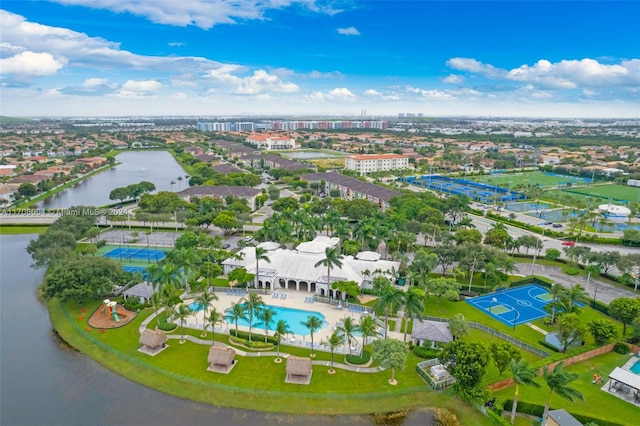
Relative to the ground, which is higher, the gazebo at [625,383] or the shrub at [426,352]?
the gazebo at [625,383]

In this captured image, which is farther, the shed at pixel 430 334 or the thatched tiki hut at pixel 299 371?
the shed at pixel 430 334

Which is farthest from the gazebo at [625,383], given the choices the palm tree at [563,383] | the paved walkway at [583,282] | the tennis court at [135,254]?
the tennis court at [135,254]

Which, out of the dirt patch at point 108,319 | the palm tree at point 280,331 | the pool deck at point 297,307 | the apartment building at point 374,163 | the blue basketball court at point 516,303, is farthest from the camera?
the apartment building at point 374,163

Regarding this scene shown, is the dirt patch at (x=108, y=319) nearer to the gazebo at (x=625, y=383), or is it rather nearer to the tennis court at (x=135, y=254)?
the tennis court at (x=135, y=254)

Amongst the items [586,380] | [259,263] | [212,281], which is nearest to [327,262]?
[259,263]

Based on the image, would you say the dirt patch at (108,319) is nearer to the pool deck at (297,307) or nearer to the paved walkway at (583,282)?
the pool deck at (297,307)

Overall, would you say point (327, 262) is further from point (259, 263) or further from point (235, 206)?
point (235, 206)

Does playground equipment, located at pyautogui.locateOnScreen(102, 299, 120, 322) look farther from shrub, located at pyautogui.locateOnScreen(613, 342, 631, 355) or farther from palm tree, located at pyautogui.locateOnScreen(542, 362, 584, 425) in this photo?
shrub, located at pyautogui.locateOnScreen(613, 342, 631, 355)

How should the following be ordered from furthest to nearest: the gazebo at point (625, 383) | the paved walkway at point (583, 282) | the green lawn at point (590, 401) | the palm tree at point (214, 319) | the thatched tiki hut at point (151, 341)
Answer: the paved walkway at point (583, 282)
the palm tree at point (214, 319)
the thatched tiki hut at point (151, 341)
the gazebo at point (625, 383)
the green lawn at point (590, 401)

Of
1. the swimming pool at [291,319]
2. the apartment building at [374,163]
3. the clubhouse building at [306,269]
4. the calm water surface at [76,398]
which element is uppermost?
the apartment building at [374,163]
